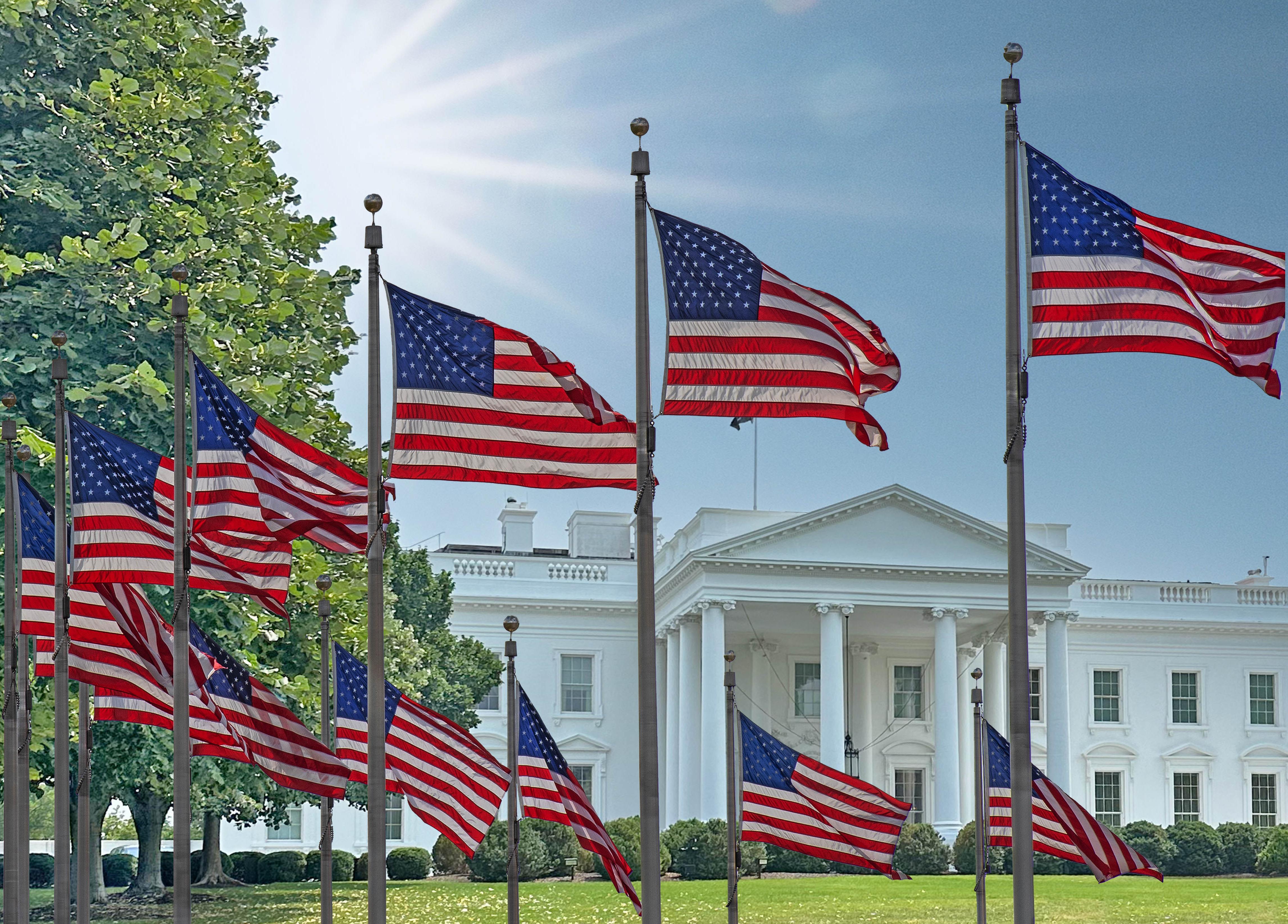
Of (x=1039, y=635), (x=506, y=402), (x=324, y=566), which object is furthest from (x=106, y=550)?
(x=1039, y=635)

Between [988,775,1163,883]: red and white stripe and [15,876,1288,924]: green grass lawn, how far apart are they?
38.2 ft

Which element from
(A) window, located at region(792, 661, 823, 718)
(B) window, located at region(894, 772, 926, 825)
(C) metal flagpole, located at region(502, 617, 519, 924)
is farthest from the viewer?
(B) window, located at region(894, 772, 926, 825)

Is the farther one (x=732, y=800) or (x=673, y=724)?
(x=673, y=724)

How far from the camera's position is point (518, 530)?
60.8 m

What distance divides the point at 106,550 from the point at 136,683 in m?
1.98

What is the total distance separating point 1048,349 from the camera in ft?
40.6

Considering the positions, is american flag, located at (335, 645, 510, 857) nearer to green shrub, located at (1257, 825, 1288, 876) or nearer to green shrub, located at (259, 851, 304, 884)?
green shrub, located at (259, 851, 304, 884)

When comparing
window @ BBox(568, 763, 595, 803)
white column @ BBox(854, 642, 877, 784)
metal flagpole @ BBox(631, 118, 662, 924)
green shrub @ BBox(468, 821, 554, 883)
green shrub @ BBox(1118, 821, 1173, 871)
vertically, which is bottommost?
green shrub @ BBox(1118, 821, 1173, 871)

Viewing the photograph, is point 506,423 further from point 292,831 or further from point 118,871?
point 292,831

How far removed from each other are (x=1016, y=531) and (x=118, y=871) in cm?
3485

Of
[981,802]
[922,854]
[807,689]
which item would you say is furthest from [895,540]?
[981,802]

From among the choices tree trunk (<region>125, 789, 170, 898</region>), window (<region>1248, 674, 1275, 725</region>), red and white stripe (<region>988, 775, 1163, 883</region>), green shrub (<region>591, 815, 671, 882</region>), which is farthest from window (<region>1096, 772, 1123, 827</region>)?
red and white stripe (<region>988, 775, 1163, 883</region>)

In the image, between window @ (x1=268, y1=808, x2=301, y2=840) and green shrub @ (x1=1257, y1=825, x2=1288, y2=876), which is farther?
window @ (x1=268, y1=808, x2=301, y2=840)

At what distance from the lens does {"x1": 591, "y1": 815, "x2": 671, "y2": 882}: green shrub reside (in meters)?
42.4
